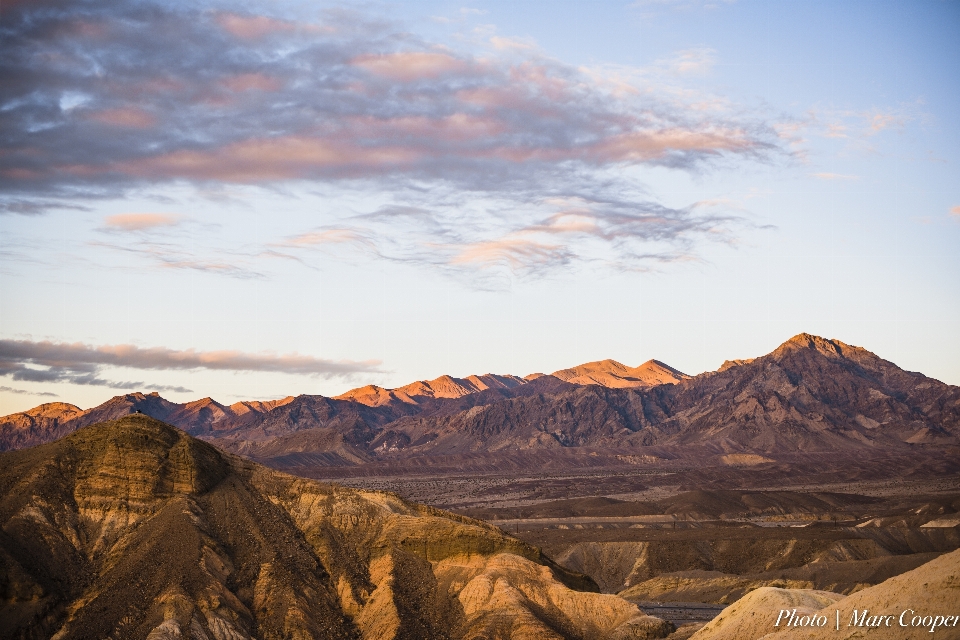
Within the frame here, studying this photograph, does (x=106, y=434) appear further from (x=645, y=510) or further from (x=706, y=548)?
(x=645, y=510)

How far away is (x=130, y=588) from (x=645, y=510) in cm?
11253

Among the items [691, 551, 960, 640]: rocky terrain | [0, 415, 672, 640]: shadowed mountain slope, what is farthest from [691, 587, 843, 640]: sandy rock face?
[0, 415, 672, 640]: shadowed mountain slope

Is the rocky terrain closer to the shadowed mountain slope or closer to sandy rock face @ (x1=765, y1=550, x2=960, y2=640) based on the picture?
sandy rock face @ (x1=765, y1=550, x2=960, y2=640)

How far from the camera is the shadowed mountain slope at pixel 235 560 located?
52.4 metres

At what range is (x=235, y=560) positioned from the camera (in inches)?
2286

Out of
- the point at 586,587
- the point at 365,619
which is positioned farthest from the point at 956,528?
the point at 365,619

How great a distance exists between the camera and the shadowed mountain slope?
5244 centimetres

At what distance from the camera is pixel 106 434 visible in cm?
6475

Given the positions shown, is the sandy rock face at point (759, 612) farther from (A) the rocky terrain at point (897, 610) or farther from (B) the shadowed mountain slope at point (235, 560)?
(B) the shadowed mountain slope at point (235, 560)

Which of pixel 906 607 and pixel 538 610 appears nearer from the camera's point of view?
pixel 906 607

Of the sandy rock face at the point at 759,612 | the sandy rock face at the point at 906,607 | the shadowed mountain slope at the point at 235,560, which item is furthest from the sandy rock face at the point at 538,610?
the sandy rock face at the point at 906,607

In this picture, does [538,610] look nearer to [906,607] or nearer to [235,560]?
[235,560]

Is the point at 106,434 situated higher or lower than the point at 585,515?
higher

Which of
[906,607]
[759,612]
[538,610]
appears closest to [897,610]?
[906,607]
